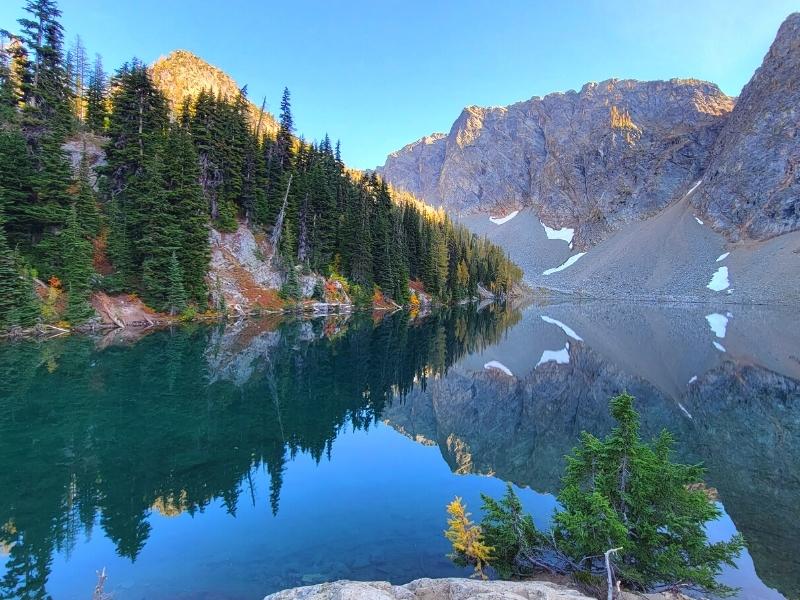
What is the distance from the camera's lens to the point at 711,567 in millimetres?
7180

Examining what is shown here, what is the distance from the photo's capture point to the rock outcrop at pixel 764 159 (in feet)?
426

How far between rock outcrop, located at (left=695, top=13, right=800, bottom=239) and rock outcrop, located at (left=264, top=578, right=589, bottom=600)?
16495cm

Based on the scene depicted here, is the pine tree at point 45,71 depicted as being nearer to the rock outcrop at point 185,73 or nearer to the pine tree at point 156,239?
the pine tree at point 156,239

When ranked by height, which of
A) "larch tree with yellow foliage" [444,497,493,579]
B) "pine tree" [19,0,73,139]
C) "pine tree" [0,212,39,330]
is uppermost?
"pine tree" [19,0,73,139]

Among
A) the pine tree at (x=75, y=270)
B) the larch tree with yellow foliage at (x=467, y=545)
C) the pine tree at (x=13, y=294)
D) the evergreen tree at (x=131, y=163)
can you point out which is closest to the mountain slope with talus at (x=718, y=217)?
the larch tree with yellow foliage at (x=467, y=545)

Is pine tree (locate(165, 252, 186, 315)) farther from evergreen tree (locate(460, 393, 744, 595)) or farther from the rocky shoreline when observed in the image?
evergreen tree (locate(460, 393, 744, 595))

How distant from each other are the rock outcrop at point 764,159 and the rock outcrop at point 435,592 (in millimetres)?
164951

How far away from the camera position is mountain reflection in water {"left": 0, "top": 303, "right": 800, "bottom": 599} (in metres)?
8.89

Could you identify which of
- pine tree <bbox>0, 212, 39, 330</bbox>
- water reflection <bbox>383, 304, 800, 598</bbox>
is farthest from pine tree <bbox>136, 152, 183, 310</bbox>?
water reflection <bbox>383, 304, 800, 598</bbox>

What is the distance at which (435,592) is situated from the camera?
6.28 meters

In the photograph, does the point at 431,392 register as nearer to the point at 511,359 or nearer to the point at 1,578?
the point at 511,359

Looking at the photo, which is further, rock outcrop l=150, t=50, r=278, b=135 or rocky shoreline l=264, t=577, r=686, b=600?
rock outcrop l=150, t=50, r=278, b=135

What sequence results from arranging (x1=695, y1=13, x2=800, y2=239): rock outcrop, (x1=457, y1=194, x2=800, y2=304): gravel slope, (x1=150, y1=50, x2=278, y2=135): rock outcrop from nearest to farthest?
1. (x1=457, y1=194, x2=800, y2=304): gravel slope
2. (x1=695, y1=13, x2=800, y2=239): rock outcrop
3. (x1=150, y1=50, x2=278, y2=135): rock outcrop

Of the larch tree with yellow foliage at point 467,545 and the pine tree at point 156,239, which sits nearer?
the larch tree with yellow foliage at point 467,545
